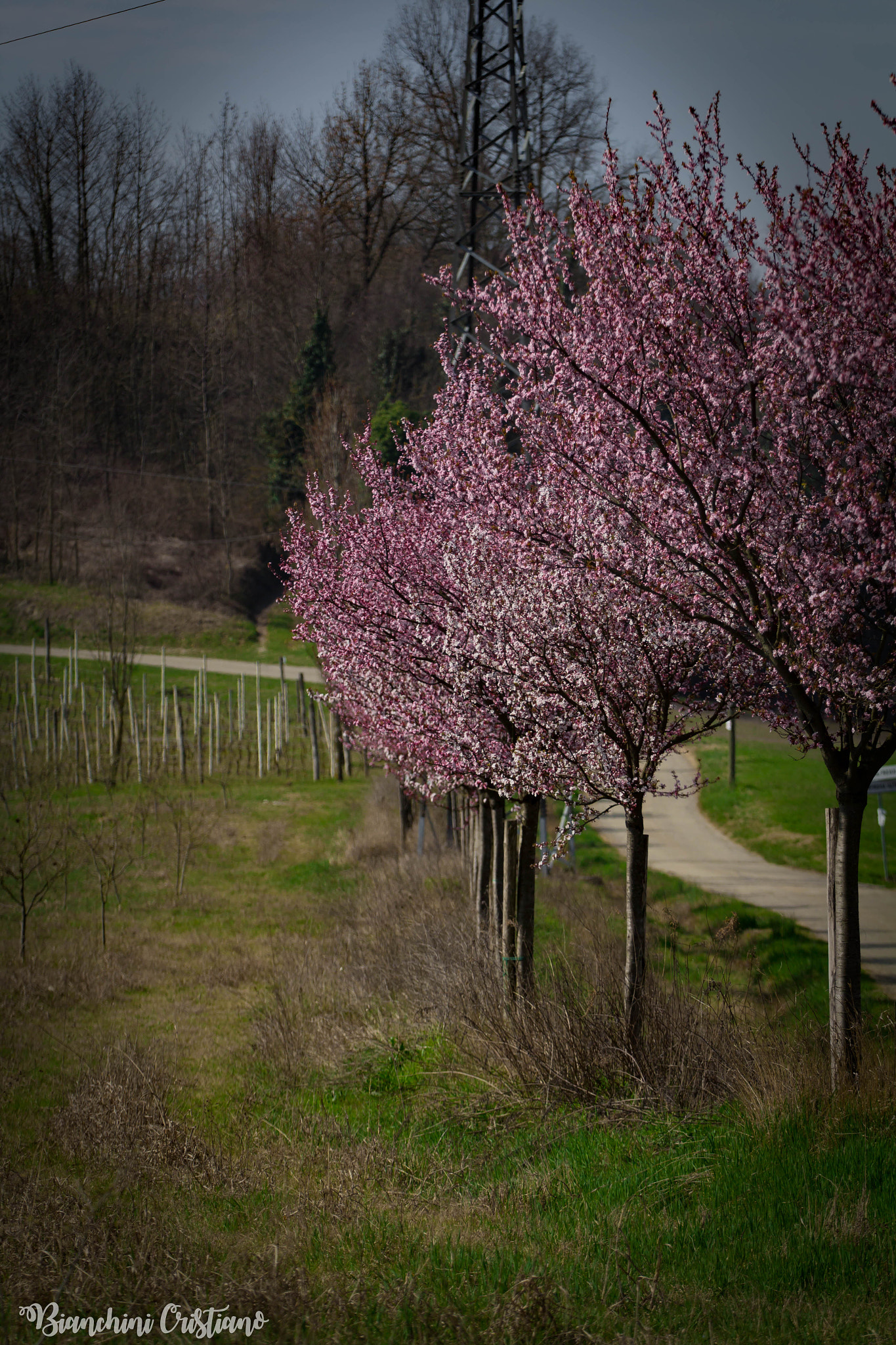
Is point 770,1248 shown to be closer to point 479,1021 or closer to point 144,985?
point 479,1021

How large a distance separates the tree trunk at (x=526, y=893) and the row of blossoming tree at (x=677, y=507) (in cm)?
10

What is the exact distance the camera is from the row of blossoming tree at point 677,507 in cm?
493

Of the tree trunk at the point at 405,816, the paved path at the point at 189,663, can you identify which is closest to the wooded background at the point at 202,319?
the paved path at the point at 189,663

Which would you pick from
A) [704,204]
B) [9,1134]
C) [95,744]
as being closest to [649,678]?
[704,204]

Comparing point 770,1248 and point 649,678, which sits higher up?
point 649,678

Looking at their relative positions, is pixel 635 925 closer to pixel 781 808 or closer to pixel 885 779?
pixel 885 779

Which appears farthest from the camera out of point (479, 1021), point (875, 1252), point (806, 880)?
point (806, 880)

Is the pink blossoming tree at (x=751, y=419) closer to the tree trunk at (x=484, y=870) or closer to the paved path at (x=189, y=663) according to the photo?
the tree trunk at (x=484, y=870)

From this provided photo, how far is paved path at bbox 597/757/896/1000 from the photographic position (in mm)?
12617

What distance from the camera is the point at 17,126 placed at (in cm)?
4353

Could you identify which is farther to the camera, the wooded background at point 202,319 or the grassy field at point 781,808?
the wooded background at point 202,319

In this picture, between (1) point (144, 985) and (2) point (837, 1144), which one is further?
(1) point (144, 985)

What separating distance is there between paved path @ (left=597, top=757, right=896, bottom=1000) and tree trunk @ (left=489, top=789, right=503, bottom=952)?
10.2 feet

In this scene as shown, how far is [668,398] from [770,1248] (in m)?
3.84
